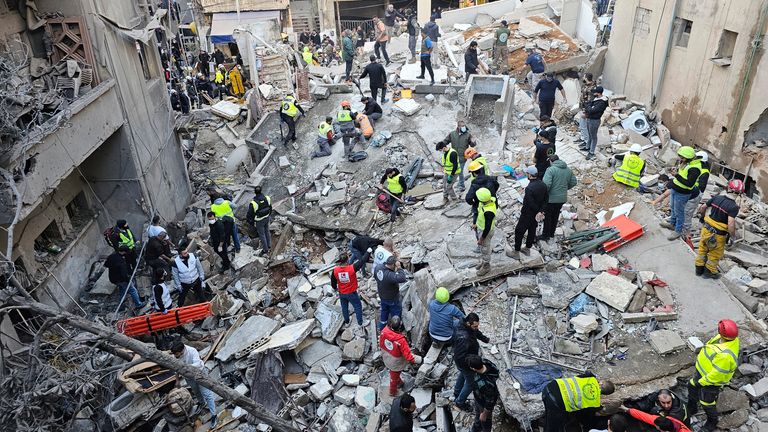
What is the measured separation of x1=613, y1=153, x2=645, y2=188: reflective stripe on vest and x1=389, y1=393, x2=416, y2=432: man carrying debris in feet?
21.6

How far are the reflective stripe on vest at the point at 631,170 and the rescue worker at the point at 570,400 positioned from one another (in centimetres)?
560

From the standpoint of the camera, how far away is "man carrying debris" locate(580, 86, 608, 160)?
35.9 feet

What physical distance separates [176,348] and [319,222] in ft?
17.3

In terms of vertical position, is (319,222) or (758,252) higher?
(758,252)

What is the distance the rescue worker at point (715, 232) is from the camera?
7.31 m

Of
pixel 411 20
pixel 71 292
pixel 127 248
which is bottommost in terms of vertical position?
pixel 71 292

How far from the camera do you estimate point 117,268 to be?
9.72m

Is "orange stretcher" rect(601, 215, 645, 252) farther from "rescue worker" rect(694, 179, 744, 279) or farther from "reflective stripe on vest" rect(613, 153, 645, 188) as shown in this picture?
"reflective stripe on vest" rect(613, 153, 645, 188)

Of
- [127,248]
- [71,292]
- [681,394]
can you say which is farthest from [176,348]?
[681,394]

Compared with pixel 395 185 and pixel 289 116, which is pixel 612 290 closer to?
pixel 395 185

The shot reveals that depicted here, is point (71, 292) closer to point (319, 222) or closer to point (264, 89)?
point (319, 222)

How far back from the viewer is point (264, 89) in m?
18.5

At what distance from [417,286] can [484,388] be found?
9.13 feet

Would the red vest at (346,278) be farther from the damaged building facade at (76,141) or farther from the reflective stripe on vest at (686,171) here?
the reflective stripe on vest at (686,171)
